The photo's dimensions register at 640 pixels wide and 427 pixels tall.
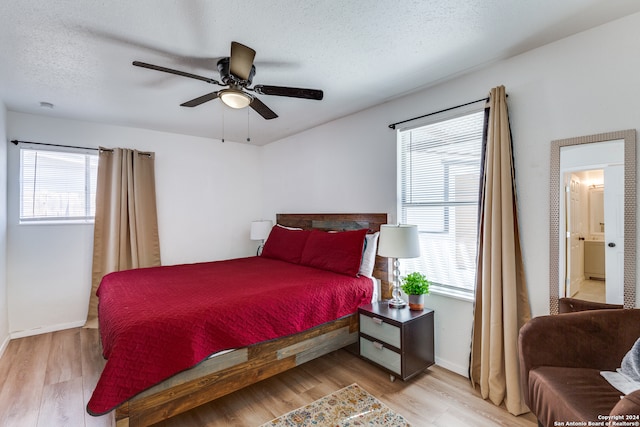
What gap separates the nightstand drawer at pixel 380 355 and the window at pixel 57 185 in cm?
353

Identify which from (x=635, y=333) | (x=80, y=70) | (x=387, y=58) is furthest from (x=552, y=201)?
(x=80, y=70)

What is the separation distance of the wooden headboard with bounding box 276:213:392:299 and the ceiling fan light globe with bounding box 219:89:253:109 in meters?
1.68

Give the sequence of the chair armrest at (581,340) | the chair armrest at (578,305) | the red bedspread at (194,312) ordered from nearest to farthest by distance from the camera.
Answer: the chair armrest at (581,340) < the red bedspread at (194,312) < the chair armrest at (578,305)

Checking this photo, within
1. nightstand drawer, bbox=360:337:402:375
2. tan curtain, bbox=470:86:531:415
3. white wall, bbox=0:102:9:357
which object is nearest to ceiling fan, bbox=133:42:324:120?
tan curtain, bbox=470:86:531:415

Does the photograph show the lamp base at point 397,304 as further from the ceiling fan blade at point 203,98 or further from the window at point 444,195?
the ceiling fan blade at point 203,98

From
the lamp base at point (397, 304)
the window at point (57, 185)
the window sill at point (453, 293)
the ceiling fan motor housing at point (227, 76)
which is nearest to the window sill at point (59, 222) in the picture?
the window at point (57, 185)

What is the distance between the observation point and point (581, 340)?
1548 millimetres

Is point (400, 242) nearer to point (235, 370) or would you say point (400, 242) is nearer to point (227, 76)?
point (235, 370)

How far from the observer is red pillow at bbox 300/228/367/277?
9.35ft

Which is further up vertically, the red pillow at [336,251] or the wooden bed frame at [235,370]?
the red pillow at [336,251]

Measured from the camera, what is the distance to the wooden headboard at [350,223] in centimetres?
299

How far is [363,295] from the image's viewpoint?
2760 mm

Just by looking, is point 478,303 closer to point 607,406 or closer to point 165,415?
point 607,406

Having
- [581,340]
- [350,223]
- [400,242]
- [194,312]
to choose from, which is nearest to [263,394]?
[194,312]
